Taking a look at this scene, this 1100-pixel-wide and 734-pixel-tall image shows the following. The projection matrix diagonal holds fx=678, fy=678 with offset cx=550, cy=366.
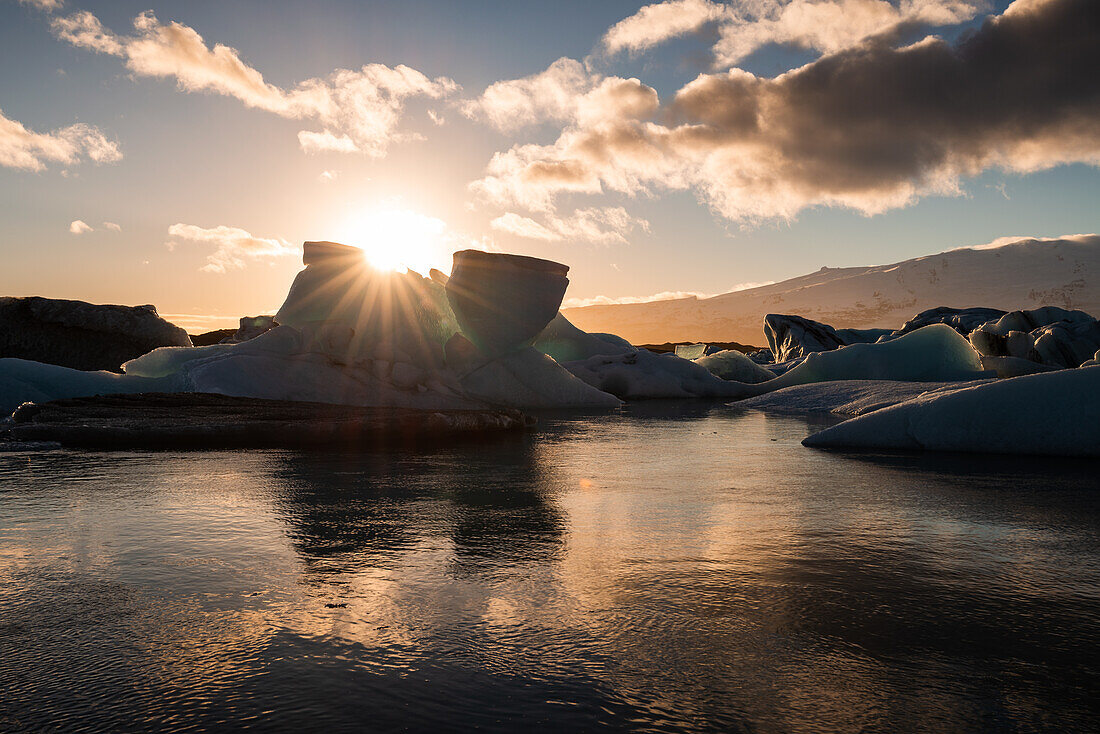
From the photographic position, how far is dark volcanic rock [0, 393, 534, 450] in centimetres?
1009

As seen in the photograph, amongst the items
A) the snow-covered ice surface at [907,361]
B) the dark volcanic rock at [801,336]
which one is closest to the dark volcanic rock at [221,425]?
the snow-covered ice surface at [907,361]

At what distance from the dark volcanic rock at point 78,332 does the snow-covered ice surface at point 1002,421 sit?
23234mm

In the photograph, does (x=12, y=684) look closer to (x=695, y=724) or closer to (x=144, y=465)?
(x=695, y=724)

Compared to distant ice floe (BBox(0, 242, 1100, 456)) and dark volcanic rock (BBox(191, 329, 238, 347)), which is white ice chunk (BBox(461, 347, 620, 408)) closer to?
distant ice floe (BBox(0, 242, 1100, 456))

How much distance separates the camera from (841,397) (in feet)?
62.7

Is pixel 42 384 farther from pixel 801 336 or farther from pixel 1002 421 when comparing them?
pixel 801 336

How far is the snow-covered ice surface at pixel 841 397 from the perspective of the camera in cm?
1650

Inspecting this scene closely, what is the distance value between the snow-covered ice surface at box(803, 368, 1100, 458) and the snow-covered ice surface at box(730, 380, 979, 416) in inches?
246

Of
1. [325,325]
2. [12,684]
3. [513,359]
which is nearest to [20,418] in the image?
[325,325]

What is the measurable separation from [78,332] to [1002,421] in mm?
26276

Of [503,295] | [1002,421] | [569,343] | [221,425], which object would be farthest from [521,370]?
[1002,421]

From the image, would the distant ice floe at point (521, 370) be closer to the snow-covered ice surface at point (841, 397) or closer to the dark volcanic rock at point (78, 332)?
the snow-covered ice surface at point (841, 397)

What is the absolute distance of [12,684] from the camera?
2.37 meters

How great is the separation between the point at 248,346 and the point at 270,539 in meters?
15.3
